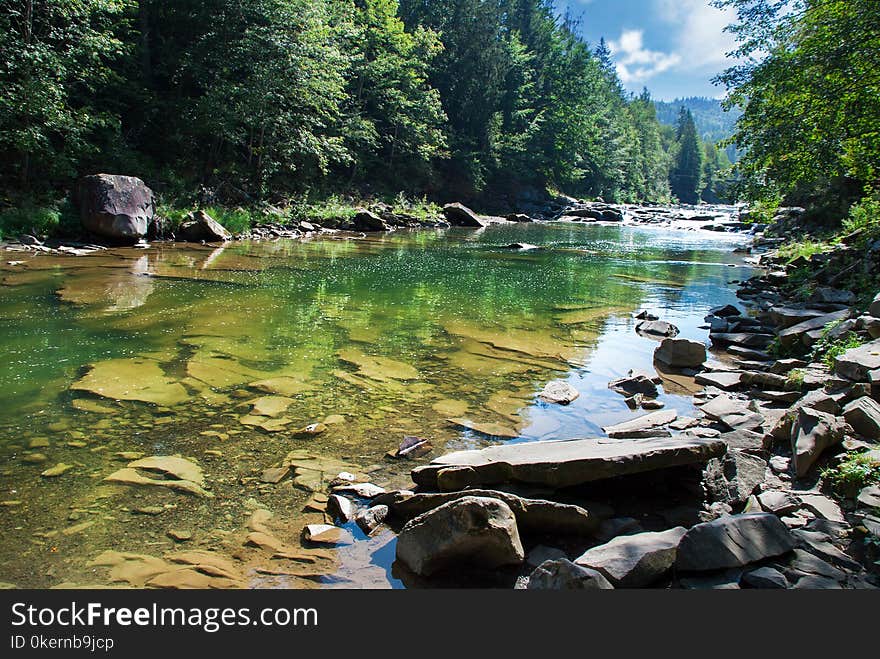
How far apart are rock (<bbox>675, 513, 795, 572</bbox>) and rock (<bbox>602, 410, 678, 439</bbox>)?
5.82 feet

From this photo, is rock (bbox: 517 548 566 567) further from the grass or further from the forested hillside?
the forested hillside

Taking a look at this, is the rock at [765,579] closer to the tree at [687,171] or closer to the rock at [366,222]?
the rock at [366,222]

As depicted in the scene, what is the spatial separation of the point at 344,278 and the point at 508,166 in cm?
4417

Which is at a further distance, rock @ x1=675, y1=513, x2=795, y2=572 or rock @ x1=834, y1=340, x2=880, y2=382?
rock @ x1=834, y1=340, x2=880, y2=382

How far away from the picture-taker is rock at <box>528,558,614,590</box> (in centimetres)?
278

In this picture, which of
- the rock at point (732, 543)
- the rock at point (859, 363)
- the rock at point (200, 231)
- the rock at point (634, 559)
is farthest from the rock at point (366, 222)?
the rock at point (732, 543)

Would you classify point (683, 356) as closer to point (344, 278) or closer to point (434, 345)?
point (434, 345)

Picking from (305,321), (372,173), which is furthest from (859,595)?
(372,173)

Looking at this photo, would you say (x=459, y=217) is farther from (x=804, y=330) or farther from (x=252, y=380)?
(x=252, y=380)

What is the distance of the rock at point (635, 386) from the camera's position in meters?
→ 6.79

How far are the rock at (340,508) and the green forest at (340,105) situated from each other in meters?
10.1

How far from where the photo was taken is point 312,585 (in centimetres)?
318

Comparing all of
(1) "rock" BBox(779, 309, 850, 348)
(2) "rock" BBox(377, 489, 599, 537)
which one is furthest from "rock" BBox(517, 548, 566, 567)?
(1) "rock" BBox(779, 309, 850, 348)

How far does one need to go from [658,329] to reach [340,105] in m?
34.9
